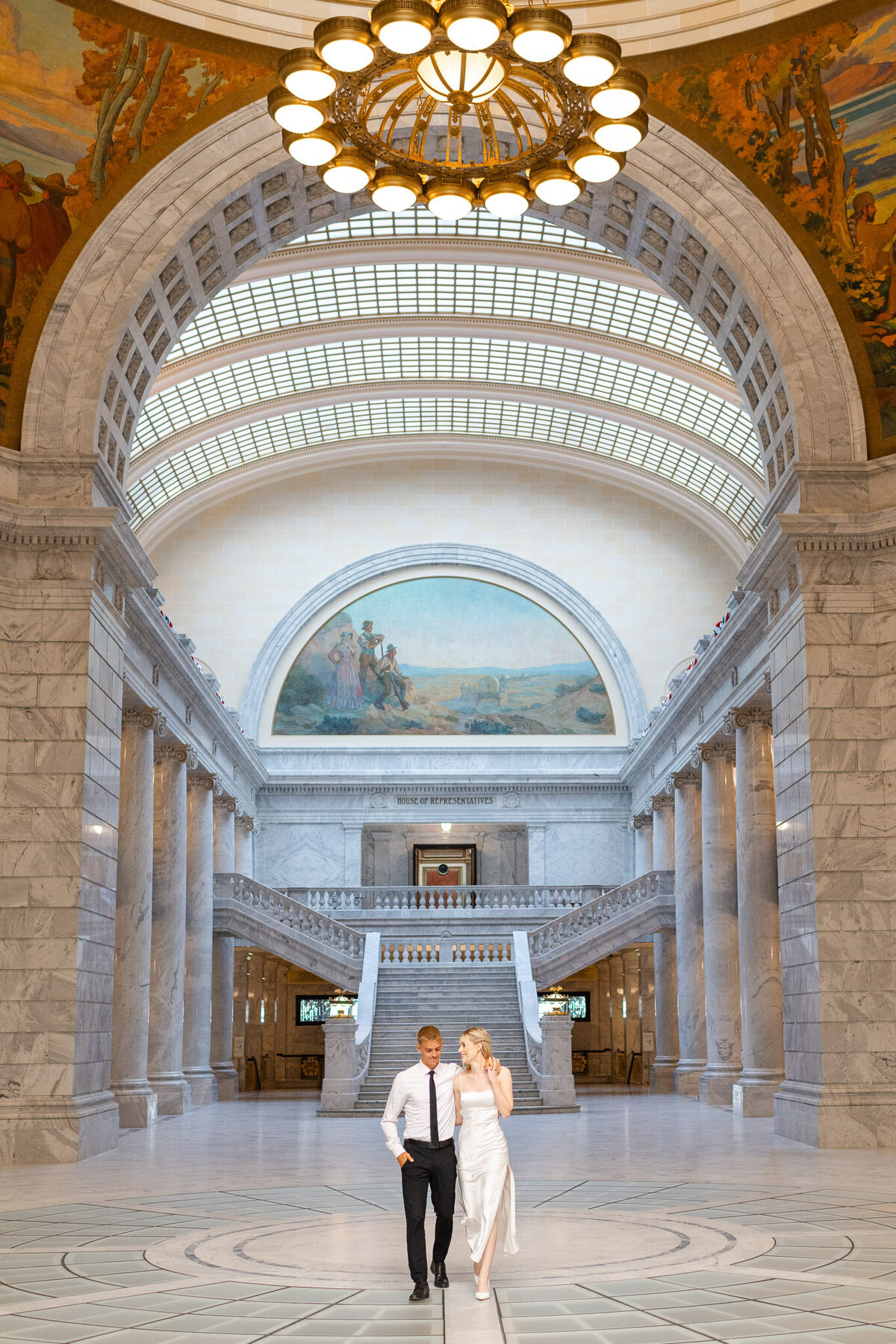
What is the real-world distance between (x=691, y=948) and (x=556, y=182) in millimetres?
20501

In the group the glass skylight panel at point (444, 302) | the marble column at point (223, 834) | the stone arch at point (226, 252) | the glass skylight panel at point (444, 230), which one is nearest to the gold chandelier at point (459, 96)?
the stone arch at point (226, 252)

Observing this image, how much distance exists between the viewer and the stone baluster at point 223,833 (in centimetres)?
3250

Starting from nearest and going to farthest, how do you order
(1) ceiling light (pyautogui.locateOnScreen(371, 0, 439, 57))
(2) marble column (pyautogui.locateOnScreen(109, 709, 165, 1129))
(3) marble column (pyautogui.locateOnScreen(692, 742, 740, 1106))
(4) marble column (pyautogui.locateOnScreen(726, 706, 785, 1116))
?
(1) ceiling light (pyautogui.locateOnScreen(371, 0, 439, 57)), (2) marble column (pyautogui.locateOnScreen(109, 709, 165, 1129)), (4) marble column (pyautogui.locateOnScreen(726, 706, 785, 1116)), (3) marble column (pyautogui.locateOnScreen(692, 742, 740, 1106))

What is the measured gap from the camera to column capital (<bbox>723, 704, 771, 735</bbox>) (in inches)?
899

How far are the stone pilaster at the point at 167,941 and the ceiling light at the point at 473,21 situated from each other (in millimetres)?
18031

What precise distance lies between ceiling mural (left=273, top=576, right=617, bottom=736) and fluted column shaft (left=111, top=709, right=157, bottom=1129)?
17763mm

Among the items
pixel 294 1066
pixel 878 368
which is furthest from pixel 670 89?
pixel 294 1066

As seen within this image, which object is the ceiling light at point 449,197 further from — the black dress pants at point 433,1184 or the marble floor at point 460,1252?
the marble floor at point 460,1252

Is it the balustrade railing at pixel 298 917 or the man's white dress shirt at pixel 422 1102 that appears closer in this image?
the man's white dress shirt at pixel 422 1102

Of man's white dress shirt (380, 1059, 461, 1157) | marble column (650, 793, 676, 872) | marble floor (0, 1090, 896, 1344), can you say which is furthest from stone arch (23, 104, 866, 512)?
marble column (650, 793, 676, 872)

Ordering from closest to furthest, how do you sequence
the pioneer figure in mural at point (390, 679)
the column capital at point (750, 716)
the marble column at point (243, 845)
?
1. the column capital at point (750, 716)
2. the marble column at point (243, 845)
3. the pioneer figure in mural at point (390, 679)

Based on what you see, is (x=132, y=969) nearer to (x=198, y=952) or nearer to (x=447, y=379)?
(x=198, y=952)

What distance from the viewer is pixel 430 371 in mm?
36469

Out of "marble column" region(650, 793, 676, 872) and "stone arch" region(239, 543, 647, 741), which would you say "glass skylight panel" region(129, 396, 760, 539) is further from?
"marble column" region(650, 793, 676, 872)
